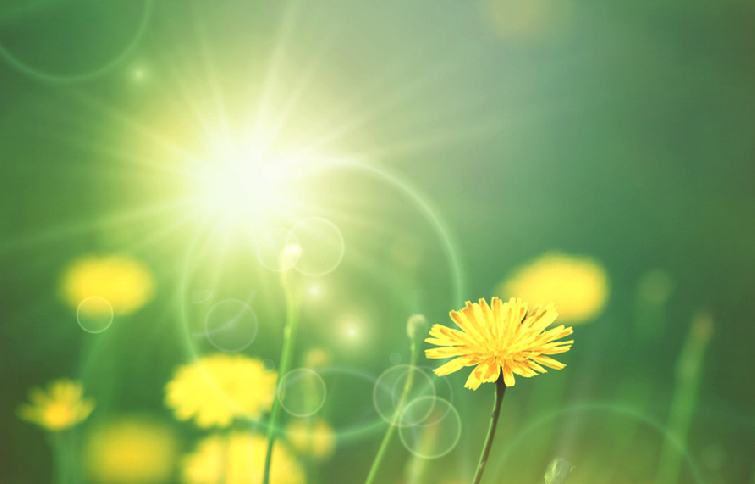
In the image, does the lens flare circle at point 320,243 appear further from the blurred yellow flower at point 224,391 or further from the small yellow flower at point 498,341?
the small yellow flower at point 498,341

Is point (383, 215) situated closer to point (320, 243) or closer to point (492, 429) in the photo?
point (320, 243)

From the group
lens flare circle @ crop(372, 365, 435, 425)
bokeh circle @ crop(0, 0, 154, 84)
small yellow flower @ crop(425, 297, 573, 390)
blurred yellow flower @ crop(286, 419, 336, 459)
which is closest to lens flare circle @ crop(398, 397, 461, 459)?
lens flare circle @ crop(372, 365, 435, 425)

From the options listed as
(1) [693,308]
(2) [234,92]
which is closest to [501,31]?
(2) [234,92]

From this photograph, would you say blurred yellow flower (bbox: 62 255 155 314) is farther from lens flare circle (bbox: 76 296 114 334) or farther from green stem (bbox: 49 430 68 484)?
green stem (bbox: 49 430 68 484)

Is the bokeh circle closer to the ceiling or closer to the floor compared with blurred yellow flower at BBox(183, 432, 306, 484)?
closer to the ceiling

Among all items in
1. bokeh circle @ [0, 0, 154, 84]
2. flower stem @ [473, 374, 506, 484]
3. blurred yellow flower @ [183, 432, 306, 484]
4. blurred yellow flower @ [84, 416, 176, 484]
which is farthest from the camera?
bokeh circle @ [0, 0, 154, 84]
